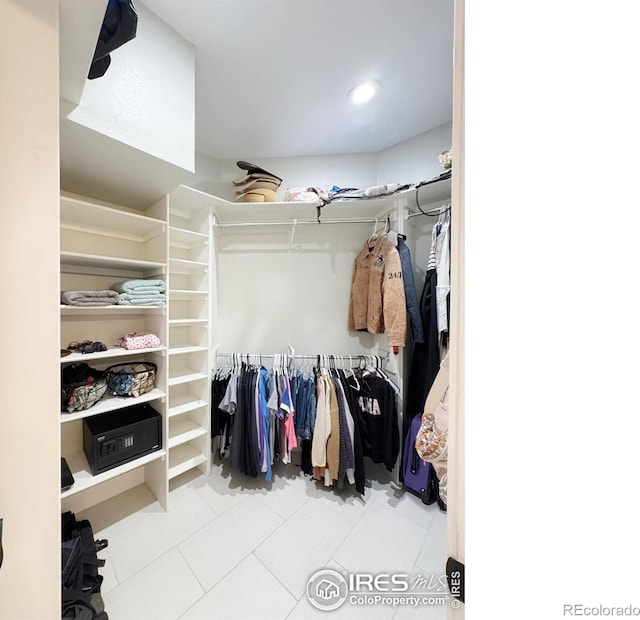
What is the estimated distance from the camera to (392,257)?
5.48 feet

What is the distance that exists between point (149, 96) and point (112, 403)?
1644mm

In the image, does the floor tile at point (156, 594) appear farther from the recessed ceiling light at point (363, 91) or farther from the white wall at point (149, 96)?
the recessed ceiling light at point (363, 91)

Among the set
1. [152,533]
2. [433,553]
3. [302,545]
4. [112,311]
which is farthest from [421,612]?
[112,311]

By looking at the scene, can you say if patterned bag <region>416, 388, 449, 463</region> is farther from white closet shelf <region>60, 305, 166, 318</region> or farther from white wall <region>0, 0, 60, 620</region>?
white closet shelf <region>60, 305, 166, 318</region>

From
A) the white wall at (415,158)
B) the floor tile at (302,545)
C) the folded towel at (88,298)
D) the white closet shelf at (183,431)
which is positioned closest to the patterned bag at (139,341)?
the folded towel at (88,298)

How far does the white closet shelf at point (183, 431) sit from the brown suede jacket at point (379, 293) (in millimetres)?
1443

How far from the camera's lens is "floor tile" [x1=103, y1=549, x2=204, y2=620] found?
102 cm

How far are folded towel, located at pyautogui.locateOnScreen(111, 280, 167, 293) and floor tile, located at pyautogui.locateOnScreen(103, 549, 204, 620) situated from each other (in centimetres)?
149

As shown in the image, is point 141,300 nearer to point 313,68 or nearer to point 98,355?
point 98,355

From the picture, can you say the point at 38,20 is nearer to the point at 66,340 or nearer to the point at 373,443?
the point at 66,340

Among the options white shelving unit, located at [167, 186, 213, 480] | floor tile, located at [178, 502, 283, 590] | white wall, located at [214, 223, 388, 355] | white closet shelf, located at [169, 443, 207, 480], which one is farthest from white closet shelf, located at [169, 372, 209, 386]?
floor tile, located at [178, 502, 283, 590]

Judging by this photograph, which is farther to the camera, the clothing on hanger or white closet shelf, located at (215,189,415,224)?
white closet shelf, located at (215,189,415,224)

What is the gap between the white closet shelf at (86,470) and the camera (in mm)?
1249
